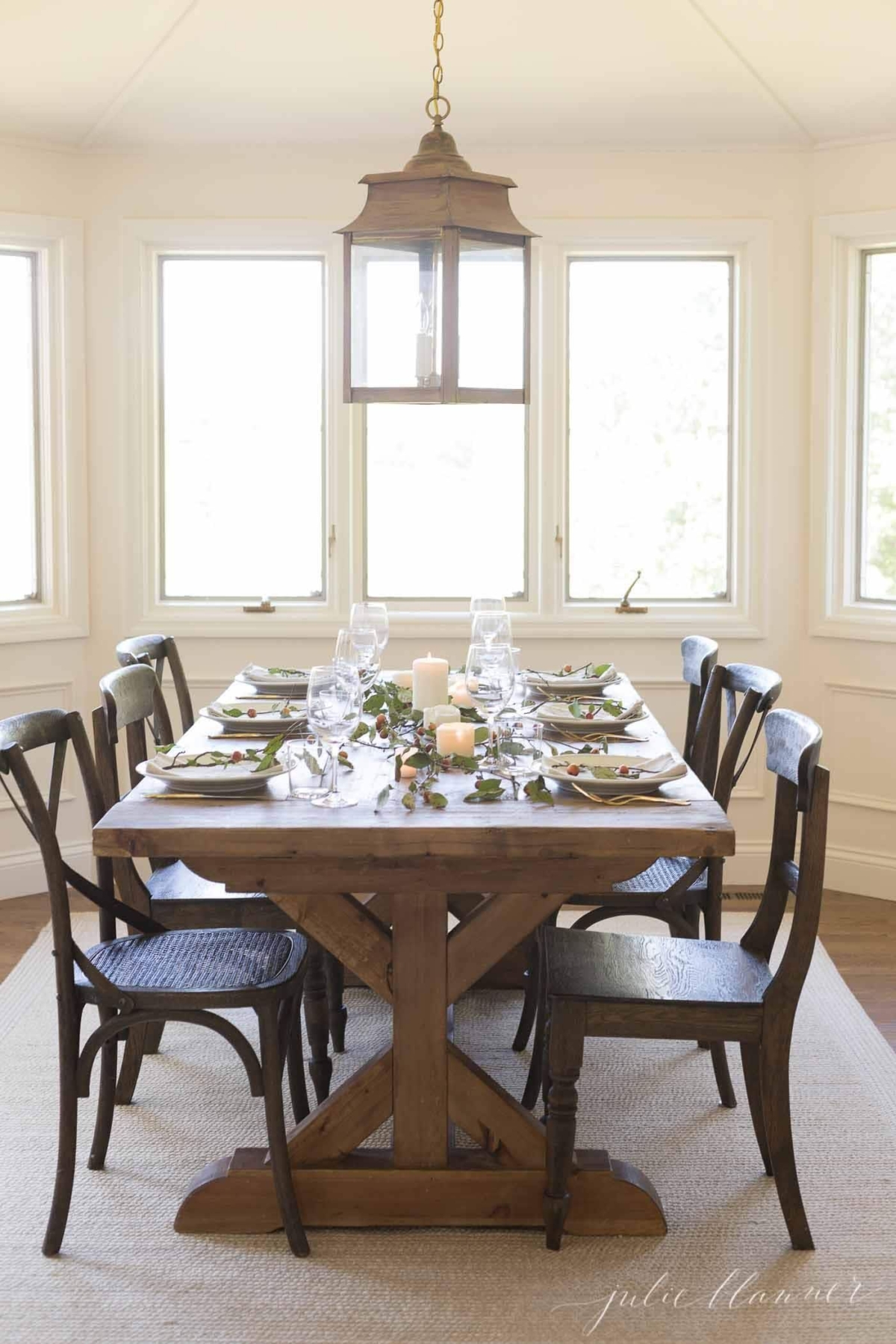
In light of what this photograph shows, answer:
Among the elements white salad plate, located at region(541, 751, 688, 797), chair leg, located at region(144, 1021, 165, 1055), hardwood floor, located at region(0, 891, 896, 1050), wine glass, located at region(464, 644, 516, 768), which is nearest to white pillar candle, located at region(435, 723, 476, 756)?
wine glass, located at region(464, 644, 516, 768)

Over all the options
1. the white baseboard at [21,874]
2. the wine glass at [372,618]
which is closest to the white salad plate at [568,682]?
the wine glass at [372,618]

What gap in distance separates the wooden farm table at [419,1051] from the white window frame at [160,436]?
232cm

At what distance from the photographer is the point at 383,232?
2.73 m

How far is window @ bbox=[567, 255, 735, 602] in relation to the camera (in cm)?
482

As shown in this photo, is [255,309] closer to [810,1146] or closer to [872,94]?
[872,94]

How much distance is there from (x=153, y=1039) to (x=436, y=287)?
1.84 m

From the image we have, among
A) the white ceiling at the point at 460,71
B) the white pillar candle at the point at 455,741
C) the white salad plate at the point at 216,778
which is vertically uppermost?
the white ceiling at the point at 460,71

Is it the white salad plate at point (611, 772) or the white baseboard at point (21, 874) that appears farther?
the white baseboard at point (21, 874)

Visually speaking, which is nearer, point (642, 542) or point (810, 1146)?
point (810, 1146)

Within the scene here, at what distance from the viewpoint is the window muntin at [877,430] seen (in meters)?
4.67

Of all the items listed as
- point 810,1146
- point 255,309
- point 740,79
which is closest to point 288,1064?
point 810,1146

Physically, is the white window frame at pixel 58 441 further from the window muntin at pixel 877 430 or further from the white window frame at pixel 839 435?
the window muntin at pixel 877 430

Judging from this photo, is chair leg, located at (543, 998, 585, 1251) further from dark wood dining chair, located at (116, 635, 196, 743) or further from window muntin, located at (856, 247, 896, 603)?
window muntin, located at (856, 247, 896, 603)

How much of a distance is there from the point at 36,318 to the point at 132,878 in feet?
8.34
